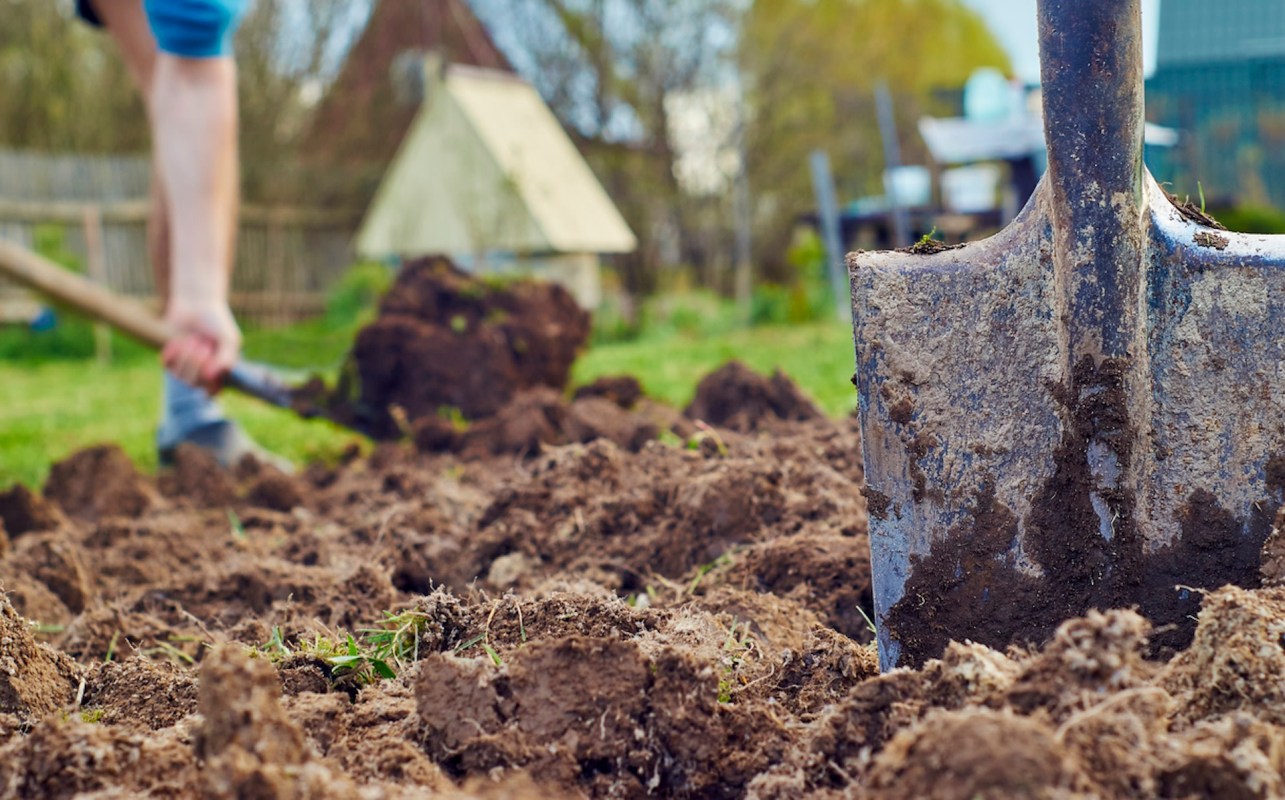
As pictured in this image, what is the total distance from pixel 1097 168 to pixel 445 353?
325 centimetres

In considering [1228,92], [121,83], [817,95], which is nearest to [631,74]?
A: [817,95]

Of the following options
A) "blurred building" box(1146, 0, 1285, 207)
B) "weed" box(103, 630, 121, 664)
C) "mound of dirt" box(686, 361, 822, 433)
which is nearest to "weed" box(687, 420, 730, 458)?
"mound of dirt" box(686, 361, 822, 433)

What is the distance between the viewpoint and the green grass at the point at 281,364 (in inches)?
199

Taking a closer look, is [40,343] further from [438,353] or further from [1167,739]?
[1167,739]

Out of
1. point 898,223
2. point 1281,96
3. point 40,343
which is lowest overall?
point 40,343

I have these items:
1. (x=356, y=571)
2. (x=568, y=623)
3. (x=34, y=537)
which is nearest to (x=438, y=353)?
(x=34, y=537)

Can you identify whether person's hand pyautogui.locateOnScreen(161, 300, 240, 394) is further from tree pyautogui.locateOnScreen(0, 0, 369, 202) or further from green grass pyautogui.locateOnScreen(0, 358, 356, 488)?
tree pyautogui.locateOnScreen(0, 0, 369, 202)

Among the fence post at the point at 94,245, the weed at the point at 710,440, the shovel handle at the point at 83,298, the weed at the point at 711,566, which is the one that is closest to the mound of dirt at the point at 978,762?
the weed at the point at 711,566

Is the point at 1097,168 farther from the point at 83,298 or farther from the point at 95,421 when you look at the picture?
the point at 95,421

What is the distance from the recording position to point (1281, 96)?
15180 millimetres

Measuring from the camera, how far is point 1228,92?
1529 cm

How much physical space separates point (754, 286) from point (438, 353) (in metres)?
10.6

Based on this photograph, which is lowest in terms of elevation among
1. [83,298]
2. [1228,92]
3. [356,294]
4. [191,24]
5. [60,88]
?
[356,294]

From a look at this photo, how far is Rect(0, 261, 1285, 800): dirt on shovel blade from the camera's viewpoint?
1101 millimetres
